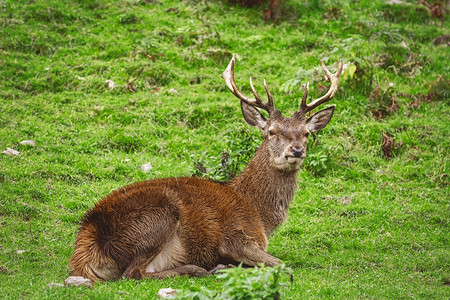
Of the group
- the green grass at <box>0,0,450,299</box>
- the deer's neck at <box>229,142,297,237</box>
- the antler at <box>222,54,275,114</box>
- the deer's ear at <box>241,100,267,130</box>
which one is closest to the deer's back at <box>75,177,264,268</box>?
the deer's neck at <box>229,142,297,237</box>

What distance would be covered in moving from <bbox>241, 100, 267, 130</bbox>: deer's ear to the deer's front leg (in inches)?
71.6

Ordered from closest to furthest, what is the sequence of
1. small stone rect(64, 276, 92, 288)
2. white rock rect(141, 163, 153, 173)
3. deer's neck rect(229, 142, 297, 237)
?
small stone rect(64, 276, 92, 288), deer's neck rect(229, 142, 297, 237), white rock rect(141, 163, 153, 173)

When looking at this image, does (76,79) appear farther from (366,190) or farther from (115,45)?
(366,190)

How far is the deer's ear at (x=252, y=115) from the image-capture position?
329 inches

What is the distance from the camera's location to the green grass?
760cm

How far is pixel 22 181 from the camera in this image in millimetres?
9047

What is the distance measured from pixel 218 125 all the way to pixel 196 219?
4.55 metres

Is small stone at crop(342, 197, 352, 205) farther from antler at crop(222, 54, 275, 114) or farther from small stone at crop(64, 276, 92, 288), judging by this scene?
small stone at crop(64, 276, 92, 288)

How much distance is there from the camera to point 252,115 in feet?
27.6

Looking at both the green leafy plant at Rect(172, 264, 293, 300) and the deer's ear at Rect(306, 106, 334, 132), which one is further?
the deer's ear at Rect(306, 106, 334, 132)

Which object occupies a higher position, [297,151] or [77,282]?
[297,151]

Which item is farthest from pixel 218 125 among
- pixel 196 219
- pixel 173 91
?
pixel 196 219

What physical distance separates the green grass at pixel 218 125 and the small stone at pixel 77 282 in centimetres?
22

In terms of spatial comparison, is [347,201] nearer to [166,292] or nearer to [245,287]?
[166,292]
